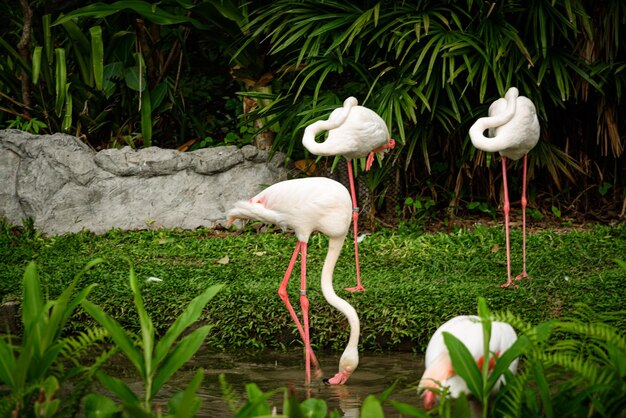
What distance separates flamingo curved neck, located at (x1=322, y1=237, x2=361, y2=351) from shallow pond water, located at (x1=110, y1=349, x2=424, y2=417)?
0.73 feet

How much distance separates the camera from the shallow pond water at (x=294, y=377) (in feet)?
13.1

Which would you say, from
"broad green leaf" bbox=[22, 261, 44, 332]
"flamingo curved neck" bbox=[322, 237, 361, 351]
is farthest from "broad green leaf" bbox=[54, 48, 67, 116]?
"broad green leaf" bbox=[22, 261, 44, 332]

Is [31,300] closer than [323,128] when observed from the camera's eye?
Yes

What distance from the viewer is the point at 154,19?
8000 mm

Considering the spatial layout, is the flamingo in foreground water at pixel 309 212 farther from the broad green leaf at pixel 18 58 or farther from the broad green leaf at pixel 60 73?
the broad green leaf at pixel 18 58

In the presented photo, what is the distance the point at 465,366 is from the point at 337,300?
1913 millimetres

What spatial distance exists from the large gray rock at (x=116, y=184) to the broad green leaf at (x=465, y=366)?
5570 mm

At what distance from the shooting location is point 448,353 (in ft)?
8.83

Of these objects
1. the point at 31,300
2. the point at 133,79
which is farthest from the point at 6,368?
the point at 133,79

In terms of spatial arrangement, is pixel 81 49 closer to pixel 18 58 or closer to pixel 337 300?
pixel 18 58

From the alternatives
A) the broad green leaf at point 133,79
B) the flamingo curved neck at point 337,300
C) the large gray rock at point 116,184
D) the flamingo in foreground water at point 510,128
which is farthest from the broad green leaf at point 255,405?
the broad green leaf at point 133,79

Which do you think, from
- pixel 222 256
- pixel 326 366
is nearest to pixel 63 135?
pixel 222 256

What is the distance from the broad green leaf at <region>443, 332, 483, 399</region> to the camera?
99.0 inches

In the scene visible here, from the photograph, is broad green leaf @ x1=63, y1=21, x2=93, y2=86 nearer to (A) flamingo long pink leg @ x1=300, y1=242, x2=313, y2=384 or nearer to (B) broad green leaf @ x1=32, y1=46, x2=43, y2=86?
(B) broad green leaf @ x1=32, y1=46, x2=43, y2=86
